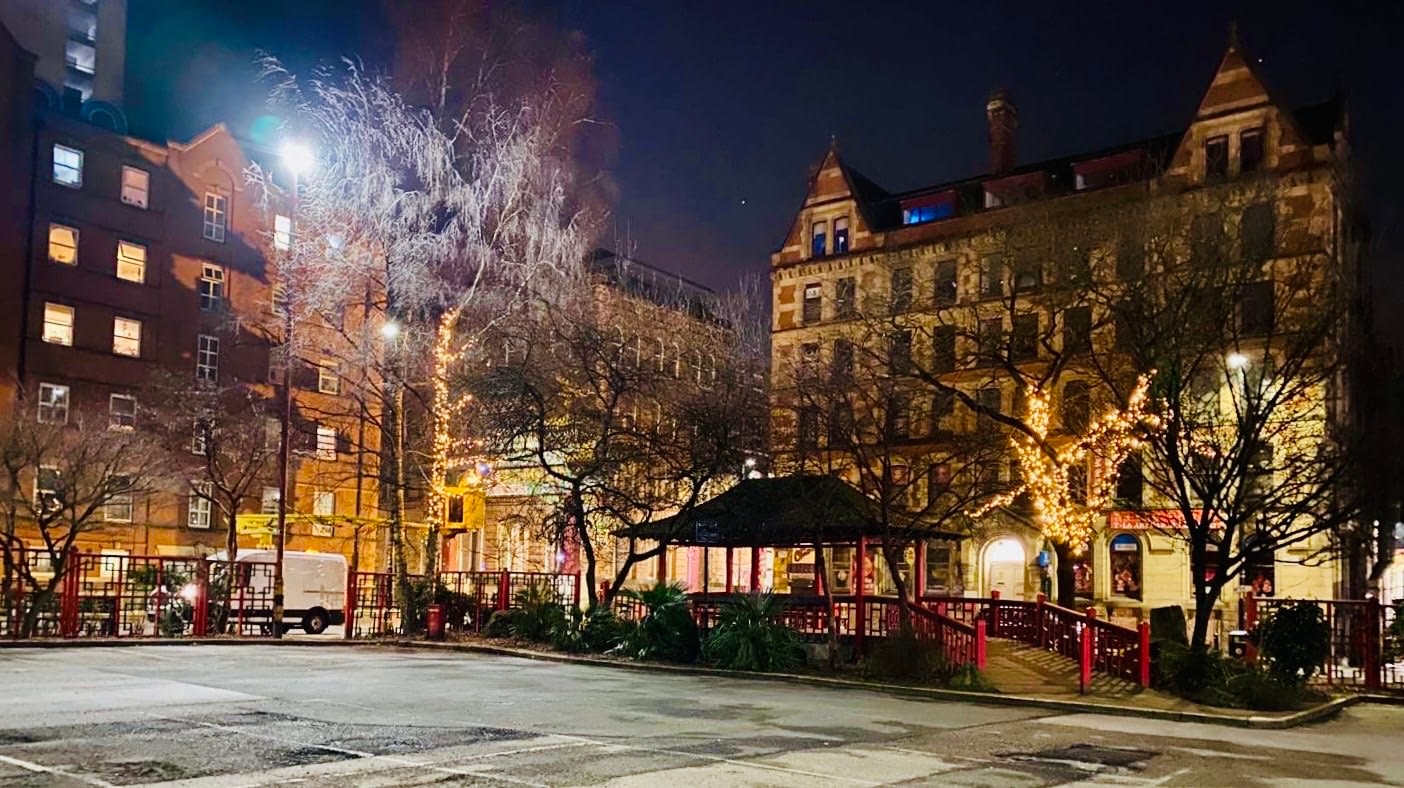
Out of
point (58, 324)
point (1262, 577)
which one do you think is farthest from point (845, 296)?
point (58, 324)

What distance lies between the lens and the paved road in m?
11.0

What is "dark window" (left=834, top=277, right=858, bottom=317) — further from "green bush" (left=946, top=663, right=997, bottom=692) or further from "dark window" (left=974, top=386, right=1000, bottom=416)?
"green bush" (left=946, top=663, right=997, bottom=692)

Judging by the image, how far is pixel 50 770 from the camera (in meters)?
10.4

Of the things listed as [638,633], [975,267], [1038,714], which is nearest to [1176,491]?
[1038,714]

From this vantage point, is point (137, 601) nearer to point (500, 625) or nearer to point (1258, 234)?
point (500, 625)

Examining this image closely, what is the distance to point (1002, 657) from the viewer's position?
24562 mm

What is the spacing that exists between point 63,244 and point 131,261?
2771 millimetres

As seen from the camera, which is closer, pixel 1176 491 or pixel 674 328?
pixel 1176 491

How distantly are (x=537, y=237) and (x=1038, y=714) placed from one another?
1920cm

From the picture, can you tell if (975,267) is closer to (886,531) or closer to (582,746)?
(886,531)

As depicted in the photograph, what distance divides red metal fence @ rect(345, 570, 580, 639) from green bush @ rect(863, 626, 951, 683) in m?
10.3

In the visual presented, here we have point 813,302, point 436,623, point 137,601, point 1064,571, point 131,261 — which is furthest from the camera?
point 813,302

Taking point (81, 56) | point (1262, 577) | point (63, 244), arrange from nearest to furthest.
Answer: point (1262, 577)
point (63, 244)
point (81, 56)

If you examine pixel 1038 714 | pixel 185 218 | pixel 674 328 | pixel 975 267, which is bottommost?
pixel 1038 714
